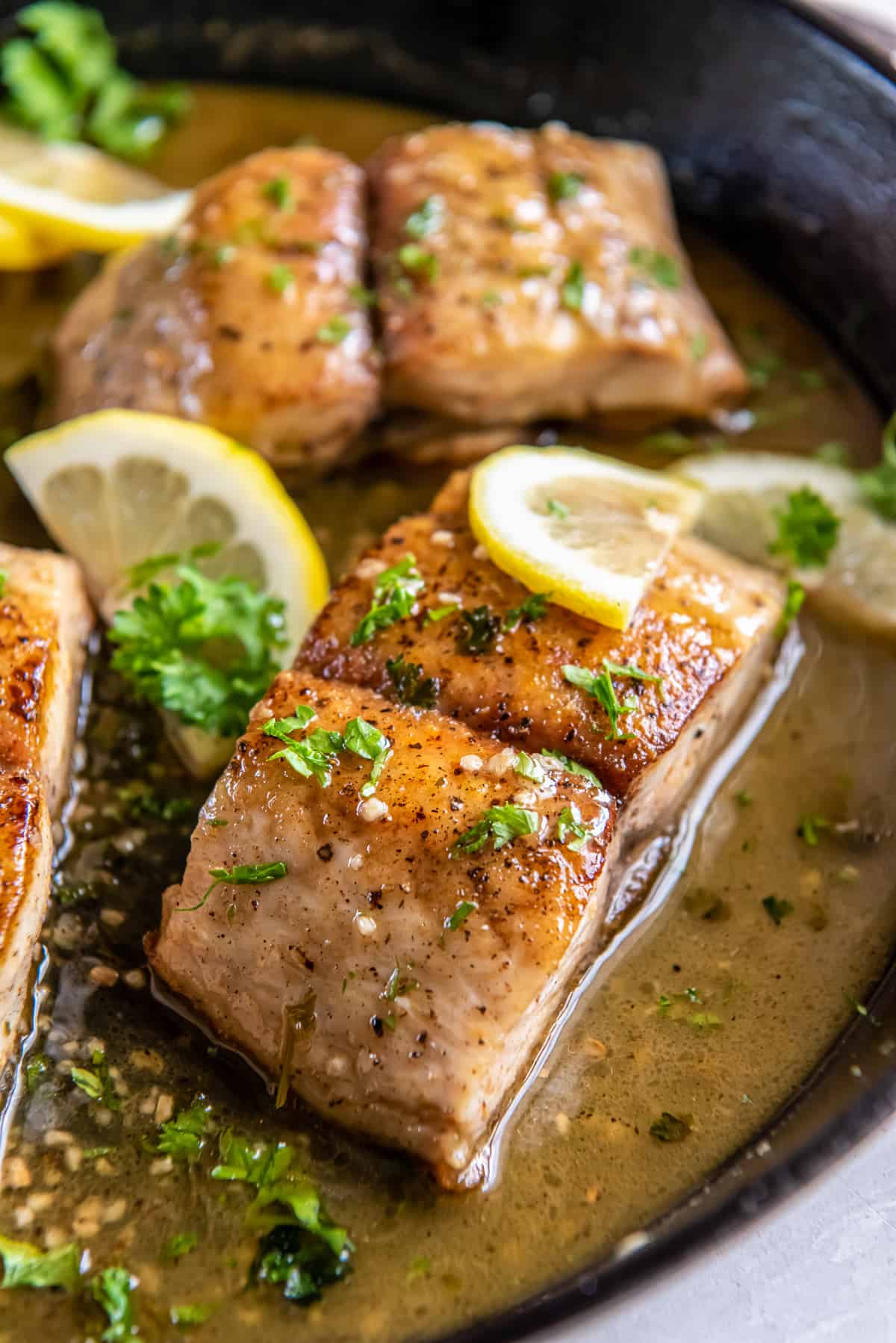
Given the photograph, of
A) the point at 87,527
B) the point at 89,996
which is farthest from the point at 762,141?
the point at 89,996

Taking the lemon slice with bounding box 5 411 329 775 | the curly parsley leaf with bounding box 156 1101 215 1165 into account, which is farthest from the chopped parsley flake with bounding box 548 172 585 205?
the curly parsley leaf with bounding box 156 1101 215 1165

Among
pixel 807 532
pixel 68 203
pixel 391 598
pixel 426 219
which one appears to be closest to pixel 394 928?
pixel 391 598

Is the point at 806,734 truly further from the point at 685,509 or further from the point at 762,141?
the point at 762,141

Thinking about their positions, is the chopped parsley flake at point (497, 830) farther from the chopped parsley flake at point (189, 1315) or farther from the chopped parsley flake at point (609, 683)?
the chopped parsley flake at point (189, 1315)

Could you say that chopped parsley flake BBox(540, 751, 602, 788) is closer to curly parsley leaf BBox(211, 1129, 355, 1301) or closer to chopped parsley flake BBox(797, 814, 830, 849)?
chopped parsley flake BBox(797, 814, 830, 849)

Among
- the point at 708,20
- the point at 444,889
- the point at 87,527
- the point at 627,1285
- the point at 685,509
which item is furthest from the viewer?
the point at 708,20
